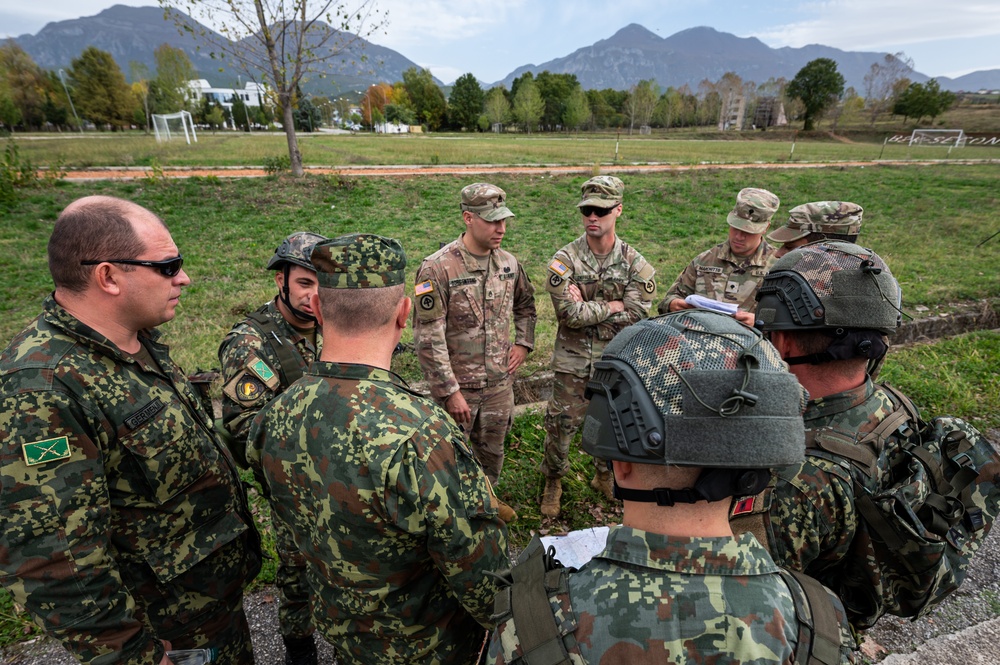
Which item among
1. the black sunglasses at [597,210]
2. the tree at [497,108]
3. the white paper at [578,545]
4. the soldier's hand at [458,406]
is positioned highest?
the tree at [497,108]

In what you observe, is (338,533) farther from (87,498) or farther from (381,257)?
(381,257)

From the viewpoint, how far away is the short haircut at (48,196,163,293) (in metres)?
1.74

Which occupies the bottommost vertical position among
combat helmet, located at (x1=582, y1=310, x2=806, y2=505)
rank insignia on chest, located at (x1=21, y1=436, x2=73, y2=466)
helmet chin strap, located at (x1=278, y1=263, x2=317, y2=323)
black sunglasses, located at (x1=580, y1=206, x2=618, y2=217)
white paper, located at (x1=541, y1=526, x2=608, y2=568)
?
white paper, located at (x1=541, y1=526, x2=608, y2=568)

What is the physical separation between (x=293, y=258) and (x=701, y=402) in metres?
2.27

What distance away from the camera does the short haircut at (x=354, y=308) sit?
1.67 metres

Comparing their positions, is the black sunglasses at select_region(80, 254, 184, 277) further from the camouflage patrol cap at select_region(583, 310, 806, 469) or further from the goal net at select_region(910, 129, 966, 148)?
the goal net at select_region(910, 129, 966, 148)

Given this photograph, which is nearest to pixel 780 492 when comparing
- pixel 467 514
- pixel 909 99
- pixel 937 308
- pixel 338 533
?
pixel 467 514

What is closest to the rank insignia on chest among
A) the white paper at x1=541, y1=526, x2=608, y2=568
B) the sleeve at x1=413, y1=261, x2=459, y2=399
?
the sleeve at x1=413, y1=261, x2=459, y2=399

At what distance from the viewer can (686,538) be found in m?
1.18

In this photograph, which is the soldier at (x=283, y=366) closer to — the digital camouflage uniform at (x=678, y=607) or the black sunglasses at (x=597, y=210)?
the digital camouflage uniform at (x=678, y=607)

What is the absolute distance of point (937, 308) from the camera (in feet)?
24.2

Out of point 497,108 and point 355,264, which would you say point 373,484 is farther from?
point 497,108

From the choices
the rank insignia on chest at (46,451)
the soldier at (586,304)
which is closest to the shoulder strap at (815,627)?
the rank insignia on chest at (46,451)

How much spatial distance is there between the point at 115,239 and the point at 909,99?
6458 centimetres
